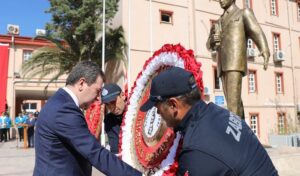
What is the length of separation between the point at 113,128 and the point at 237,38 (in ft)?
8.65

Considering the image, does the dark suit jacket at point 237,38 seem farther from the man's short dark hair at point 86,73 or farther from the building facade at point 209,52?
the building facade at point 209,52

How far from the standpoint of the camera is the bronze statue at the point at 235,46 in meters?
5.50

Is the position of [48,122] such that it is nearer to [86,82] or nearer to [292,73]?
[86,82]

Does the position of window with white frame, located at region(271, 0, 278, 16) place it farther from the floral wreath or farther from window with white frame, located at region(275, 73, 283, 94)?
the floral wreath

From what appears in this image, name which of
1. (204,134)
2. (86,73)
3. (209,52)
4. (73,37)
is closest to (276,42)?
(209,52)

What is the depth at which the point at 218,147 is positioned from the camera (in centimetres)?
142

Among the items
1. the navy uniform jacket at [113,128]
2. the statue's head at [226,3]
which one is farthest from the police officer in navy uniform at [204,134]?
the statue's head at [226,3]

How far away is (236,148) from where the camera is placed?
57.7 inches

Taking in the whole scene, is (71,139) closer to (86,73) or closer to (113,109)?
(86,73)

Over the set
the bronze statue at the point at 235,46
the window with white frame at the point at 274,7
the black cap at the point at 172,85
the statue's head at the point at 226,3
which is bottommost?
the black cap at the point at 172,85

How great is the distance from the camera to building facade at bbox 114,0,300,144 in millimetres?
19266

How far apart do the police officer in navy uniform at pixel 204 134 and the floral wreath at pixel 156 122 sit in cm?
77

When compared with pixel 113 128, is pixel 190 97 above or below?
above

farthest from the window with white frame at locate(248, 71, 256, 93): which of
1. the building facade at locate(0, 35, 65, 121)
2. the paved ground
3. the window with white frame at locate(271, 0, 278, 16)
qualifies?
the paved ground
